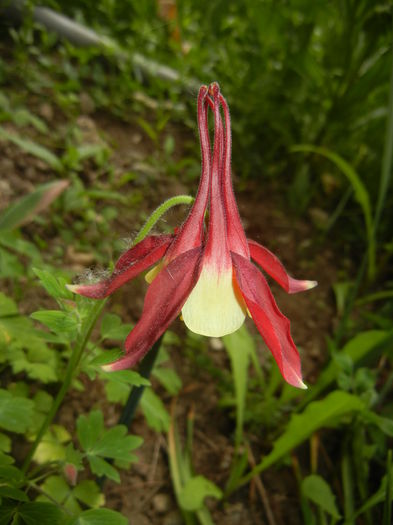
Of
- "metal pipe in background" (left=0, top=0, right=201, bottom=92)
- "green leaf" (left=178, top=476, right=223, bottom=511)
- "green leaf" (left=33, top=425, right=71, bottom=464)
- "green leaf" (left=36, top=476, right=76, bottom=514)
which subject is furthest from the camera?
"metal pipe in background" (left=0, top=0, right=201, bottom=92)

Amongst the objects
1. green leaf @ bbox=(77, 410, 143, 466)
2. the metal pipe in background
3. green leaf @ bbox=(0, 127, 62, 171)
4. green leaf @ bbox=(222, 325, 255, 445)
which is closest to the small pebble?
green leaf @ bbox=(222, 325, 255, 445)

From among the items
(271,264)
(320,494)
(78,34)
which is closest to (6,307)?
(271,264)

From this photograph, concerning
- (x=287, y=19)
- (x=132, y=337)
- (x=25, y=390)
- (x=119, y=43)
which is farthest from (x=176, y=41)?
(x=132, y=337)

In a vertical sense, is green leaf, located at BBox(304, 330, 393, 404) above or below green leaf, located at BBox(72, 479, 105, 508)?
above

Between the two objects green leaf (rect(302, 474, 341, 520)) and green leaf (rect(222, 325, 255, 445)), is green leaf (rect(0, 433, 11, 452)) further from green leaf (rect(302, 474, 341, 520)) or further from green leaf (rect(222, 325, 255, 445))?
green leaf (rect(302, 474, 341, 520))

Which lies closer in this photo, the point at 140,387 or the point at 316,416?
the point at 140,387

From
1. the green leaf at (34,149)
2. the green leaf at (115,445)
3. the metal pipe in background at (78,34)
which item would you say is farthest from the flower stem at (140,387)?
the metal pipe in background at (78,34)

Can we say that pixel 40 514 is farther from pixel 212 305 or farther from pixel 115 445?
pixel 212 305
